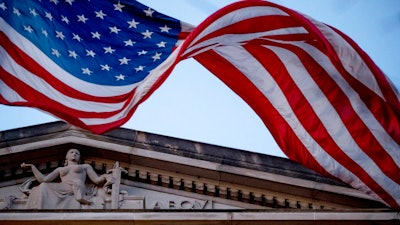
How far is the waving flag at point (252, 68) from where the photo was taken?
1827 centimetres

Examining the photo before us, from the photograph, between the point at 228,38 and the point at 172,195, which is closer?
the point at 228,38

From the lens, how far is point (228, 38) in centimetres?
1866

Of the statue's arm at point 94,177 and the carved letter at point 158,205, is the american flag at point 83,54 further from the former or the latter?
the carved letter at point 158,205

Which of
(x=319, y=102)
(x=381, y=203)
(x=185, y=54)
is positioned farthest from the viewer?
(x=381, y=203)

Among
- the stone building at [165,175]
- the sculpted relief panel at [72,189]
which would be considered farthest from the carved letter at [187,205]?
A: the sculpted relief panel at [72,189]

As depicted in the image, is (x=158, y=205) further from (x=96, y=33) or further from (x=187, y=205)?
(x=96, y=33)

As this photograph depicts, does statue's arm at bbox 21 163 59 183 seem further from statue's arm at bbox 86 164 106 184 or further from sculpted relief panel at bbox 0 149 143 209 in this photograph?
statue's arm at bbox 86 164 106 184

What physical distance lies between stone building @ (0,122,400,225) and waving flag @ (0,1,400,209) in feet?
5.44

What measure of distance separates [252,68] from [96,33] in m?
2.90

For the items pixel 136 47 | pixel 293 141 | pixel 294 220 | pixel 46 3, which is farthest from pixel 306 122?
pixel 46 3

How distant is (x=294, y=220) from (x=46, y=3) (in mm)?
5834

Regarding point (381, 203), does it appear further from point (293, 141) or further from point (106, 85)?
point (106, 85)

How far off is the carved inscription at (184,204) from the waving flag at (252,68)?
2.39 m

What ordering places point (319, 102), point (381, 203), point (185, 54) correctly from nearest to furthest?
point (185, 54), point (319, 102), point (381, 203)
